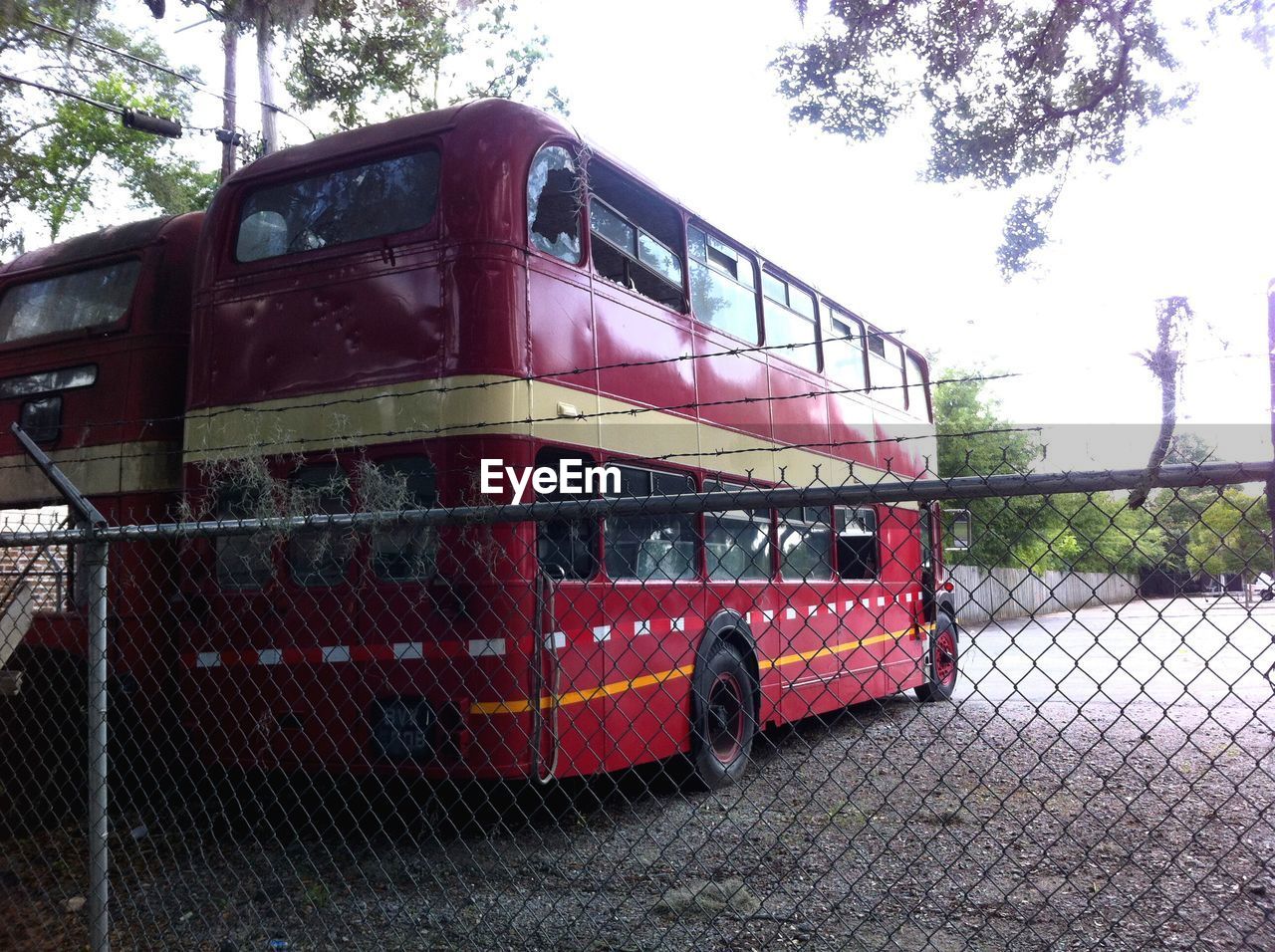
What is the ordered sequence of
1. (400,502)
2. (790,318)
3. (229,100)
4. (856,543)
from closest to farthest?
(400,502) → (790,318) → (856,543) → (229,100)

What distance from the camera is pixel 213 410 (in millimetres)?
5875

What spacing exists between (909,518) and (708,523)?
451 centimetres

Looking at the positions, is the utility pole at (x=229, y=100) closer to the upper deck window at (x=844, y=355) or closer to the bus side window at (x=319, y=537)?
the upper deck window at (x=844, y=355)

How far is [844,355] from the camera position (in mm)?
9617

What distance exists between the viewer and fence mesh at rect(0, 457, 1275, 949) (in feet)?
12.7

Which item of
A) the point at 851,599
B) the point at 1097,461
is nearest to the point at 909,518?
the point at 851,599

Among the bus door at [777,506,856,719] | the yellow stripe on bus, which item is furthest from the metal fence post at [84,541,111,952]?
the bus door at [777,506,856,719]

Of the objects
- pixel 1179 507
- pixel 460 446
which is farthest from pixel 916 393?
pixel 1179 507

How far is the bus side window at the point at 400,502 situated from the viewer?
5141mm

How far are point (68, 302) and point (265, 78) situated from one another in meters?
7.91

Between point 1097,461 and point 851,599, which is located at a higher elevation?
point 1097,461

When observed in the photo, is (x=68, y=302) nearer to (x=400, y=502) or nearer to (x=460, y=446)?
(x=400, y=502)

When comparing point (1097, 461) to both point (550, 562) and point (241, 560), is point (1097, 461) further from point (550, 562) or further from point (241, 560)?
point (241, 560)

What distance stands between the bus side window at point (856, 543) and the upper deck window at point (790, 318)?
134cm
